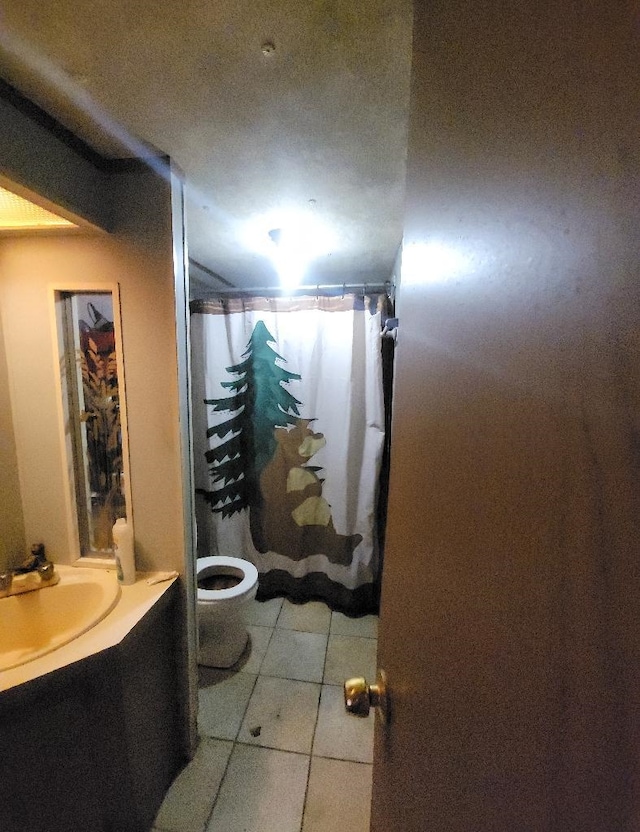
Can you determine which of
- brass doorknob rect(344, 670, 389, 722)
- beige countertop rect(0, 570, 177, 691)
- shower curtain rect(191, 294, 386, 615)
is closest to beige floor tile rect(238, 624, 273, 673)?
shower curtain rect(191, 294, 386, 615)

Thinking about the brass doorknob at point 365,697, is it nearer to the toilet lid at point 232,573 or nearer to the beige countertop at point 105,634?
the beige countertop at point 105,634

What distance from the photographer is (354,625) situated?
2174 mm

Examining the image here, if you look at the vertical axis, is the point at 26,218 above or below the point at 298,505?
above

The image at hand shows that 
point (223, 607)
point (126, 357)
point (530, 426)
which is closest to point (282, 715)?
point (223, 607)

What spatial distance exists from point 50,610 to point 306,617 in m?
1.44

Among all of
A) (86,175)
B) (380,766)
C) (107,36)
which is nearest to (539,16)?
(107,36)

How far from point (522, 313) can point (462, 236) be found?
0.16 m

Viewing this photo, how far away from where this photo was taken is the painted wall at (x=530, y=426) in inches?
7.9

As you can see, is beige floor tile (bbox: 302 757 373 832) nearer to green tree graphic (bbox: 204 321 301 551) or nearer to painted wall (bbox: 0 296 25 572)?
green tree graphic (bbox: 204 321 301 551)

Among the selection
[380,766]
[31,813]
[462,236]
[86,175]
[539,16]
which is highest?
[86,175]

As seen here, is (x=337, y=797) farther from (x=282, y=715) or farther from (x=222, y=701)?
(x=222, y=701)

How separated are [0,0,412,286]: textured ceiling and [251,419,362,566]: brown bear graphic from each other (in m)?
1.36

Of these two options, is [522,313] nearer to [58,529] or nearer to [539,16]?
[539,16]

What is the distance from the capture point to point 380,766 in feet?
2.24
